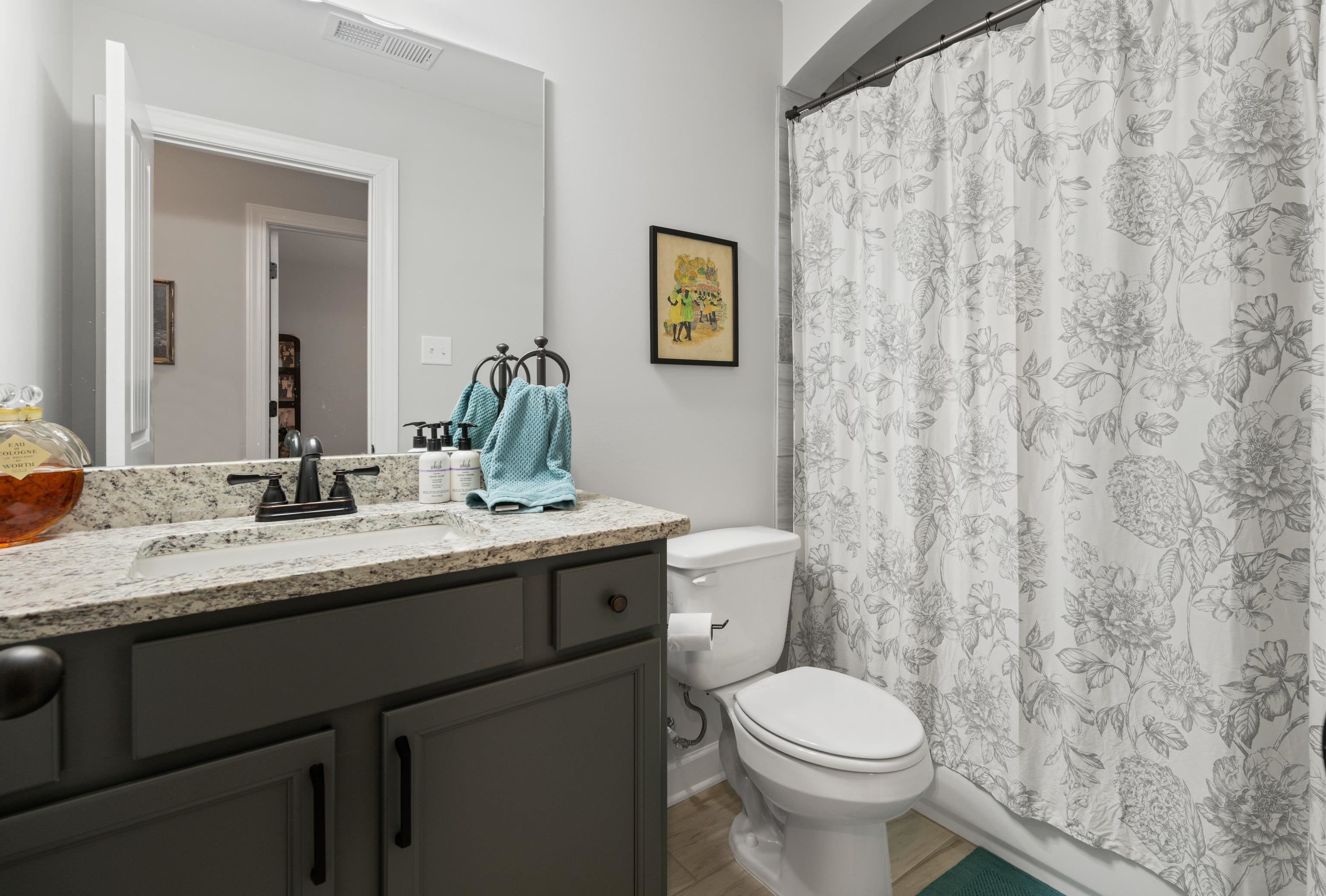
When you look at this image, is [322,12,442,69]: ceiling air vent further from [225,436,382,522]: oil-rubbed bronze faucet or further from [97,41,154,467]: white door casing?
[225,436,382,522]: oil-rubbed bronze faucet

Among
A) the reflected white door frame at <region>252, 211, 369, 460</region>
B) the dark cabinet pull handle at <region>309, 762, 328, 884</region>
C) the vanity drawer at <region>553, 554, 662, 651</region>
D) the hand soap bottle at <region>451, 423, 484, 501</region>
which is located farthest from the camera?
the hand soap bottle at <region>451, 423, 484, 501</region>

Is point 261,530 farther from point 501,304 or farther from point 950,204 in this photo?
point 950,204

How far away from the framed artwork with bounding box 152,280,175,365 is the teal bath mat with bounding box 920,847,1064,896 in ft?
6.72

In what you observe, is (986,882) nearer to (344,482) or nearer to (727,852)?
(727,852)

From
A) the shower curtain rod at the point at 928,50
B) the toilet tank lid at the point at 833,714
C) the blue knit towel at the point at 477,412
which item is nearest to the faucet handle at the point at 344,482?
the blue knit towel at the point at 477,412

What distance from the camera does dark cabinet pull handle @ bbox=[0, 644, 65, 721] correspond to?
58 centimetres

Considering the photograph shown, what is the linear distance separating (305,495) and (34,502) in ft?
1.21

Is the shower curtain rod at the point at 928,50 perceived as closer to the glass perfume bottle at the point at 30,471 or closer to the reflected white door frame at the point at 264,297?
the reflected white door frame at the point at 264,297

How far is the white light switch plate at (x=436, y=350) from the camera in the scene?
1.44 m

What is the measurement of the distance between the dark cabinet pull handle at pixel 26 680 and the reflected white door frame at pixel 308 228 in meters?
0.70

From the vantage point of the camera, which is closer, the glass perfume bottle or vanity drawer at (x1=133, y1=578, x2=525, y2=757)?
vanity drawer at (x1=133, y1=578, x2=525, y2=757)

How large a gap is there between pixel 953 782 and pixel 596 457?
4.39ft

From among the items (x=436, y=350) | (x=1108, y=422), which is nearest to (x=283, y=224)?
(x=436, y=350)

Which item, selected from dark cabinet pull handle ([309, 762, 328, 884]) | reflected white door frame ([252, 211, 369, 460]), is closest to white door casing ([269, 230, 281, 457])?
reflected white door frame ([252, 211, 369, 460])
